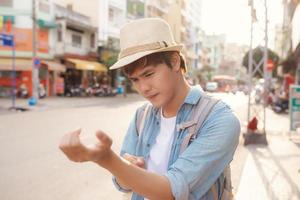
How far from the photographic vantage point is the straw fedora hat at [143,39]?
5.02ft

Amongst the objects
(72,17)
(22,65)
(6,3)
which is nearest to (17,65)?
(22,65)

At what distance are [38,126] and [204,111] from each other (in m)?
11.1

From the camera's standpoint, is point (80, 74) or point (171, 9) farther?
point (171, 9)

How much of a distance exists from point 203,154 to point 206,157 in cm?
2

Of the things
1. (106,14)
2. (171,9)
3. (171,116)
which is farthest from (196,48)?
(171,116)

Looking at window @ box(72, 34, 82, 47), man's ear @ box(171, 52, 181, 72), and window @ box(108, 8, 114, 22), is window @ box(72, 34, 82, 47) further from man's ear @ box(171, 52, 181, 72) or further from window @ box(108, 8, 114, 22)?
man's ear @ box(171, 52, 181, 72)

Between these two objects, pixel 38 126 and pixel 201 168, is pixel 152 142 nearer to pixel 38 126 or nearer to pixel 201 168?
pixel 201 168

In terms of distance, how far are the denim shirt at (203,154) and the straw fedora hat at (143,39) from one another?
0.80 feet

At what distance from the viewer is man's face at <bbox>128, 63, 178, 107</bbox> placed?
1.57 metres

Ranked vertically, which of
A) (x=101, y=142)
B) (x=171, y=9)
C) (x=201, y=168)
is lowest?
(x=201, y=168)

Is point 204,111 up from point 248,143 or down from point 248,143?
up

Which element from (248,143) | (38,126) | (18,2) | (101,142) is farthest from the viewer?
(18,2)

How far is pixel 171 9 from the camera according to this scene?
221 ft

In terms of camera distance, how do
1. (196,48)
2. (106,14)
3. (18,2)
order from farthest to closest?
(196,48), (106,14), (18,2)
